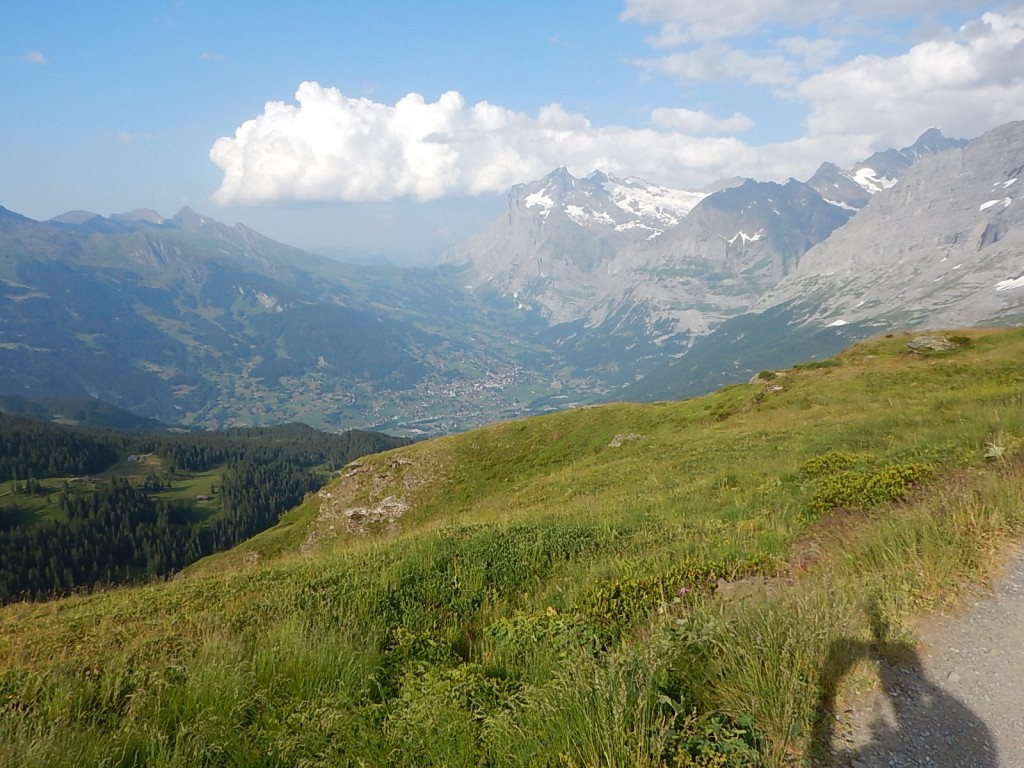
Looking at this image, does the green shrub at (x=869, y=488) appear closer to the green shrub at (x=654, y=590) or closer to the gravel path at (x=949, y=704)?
the green shrub at (x=654, y=590)

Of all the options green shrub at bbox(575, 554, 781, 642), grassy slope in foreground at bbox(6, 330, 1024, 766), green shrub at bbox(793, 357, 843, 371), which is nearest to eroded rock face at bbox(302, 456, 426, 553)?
grassy slope in foreground at bbox(6, 330, 1024, 766)

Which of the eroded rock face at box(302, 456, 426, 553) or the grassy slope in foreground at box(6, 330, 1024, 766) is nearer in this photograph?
the grassy slope in foreground at box(6, 330, 1024, 766)

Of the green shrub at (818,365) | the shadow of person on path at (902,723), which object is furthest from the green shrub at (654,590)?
the green shrub at (818,365)

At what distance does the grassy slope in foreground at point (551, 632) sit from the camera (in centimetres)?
501

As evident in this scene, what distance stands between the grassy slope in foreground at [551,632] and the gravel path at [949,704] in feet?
1.17

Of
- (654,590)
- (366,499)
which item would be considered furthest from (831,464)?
(366,499)

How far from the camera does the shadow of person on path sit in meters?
4.95

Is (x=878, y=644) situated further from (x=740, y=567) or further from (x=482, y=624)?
(x=482, y=624)

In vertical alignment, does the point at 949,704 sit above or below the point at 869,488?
above

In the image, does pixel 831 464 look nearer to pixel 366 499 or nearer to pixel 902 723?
pixel 902 723

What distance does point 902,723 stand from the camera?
5391 millimetres

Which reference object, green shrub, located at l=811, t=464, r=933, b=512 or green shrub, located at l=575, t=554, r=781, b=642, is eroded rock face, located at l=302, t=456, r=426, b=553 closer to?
green shrub, located at l=811, t=464, r=933, b=512

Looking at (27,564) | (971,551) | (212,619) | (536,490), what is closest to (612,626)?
(971,551)

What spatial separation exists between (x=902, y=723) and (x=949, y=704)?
814mm
